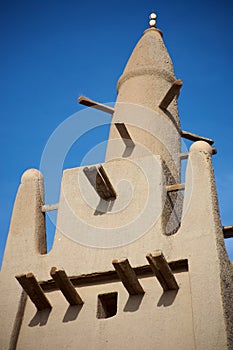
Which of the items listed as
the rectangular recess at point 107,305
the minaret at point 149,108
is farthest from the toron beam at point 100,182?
the rectangular recess at point 107,305

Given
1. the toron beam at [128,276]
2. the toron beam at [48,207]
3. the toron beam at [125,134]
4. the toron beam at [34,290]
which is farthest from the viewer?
the toron beam at [125,134]

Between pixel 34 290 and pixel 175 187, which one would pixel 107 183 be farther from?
pixel 34 290

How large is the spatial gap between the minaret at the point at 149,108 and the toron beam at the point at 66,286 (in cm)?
239

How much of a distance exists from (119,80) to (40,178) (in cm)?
283

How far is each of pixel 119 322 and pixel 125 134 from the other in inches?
135

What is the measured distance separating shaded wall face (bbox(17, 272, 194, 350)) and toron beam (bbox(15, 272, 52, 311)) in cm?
11

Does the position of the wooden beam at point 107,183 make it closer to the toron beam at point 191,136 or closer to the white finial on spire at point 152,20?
the toron beam at point 191,136

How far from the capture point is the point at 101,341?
8406mm

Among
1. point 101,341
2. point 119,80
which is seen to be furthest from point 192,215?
point 119,80

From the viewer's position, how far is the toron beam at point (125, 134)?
1051cm

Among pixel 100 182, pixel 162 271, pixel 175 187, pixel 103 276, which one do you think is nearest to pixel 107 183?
pixel 100 182

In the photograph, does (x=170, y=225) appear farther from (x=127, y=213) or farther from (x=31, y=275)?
(x=31, y=275)

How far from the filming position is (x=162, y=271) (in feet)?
27.5

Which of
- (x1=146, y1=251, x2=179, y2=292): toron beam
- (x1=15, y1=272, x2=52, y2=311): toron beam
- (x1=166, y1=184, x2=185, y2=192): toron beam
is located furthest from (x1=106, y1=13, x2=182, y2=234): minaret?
(x1=15, y1=272, x2=52, y2=311): toron beam
